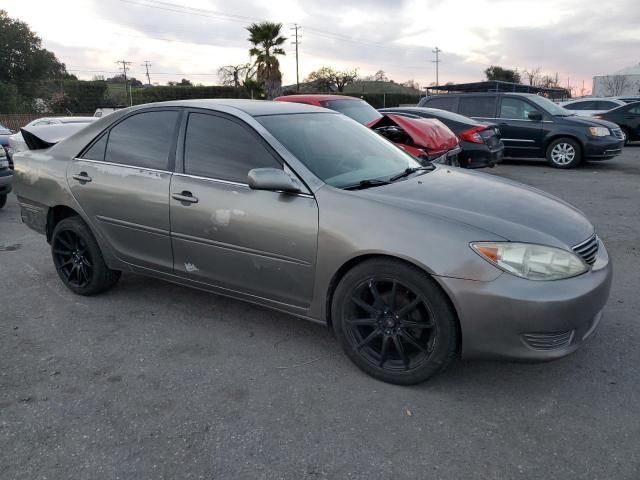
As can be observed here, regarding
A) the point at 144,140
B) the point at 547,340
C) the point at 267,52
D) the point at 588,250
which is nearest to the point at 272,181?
the point at 144,140

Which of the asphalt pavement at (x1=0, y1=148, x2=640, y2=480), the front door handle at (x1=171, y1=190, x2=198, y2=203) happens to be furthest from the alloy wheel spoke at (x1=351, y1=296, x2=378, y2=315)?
the front door handle at (x1=171, y1=190, x2=198, y2=203)

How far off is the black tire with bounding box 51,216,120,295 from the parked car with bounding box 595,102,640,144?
1541 cm

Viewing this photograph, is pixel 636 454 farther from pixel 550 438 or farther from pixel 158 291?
pixel 158 291

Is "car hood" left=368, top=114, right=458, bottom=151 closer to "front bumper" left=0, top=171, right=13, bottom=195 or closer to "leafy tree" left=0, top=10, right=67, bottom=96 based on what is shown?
"front bumper" left=0, top=171, right=13, bottom=195

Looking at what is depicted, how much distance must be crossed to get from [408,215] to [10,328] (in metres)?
2.97

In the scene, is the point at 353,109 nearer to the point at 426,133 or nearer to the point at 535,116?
the point at 426,133

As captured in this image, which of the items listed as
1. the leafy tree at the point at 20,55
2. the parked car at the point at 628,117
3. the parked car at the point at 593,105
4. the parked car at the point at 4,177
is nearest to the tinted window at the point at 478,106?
the parked car at the point at 628,117

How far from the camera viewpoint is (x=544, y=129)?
11.4 meters

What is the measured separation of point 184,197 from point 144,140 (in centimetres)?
68

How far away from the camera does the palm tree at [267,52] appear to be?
108 ft

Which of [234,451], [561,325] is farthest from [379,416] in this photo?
[561,325]

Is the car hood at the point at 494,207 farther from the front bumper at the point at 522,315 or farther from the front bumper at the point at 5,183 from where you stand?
the front bumper at the point at 5,183

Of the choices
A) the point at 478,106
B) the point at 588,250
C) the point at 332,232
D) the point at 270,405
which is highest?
the point at 478,106

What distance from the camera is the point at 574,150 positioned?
443 inches
